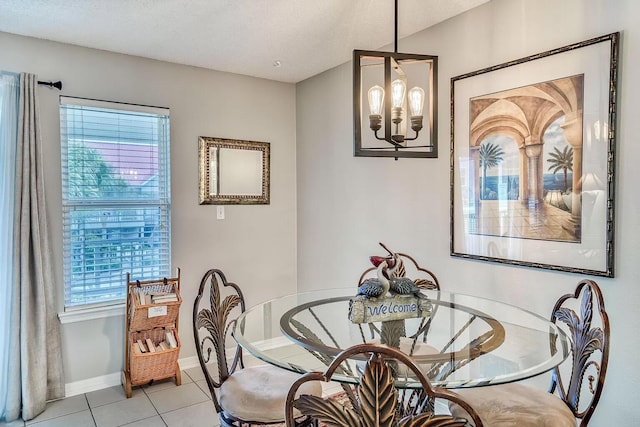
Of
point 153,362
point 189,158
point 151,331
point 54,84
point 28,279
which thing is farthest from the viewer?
point 189,158

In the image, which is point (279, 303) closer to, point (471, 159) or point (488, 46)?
point (471, 159)

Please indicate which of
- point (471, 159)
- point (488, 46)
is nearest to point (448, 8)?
point (488, 46)

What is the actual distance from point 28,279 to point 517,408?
112 inches

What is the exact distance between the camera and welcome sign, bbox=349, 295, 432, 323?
5.61ft

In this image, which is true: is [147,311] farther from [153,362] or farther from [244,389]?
[244,389]

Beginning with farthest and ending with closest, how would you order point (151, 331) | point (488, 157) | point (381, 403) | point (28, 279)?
point (151, 331) < point (28, 279) < point (488, 157) < point (381, 403)

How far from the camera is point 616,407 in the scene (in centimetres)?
180

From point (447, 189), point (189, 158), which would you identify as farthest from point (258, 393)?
point (189, 158)

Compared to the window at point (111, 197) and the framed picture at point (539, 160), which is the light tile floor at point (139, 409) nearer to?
the window at point (111, 197)

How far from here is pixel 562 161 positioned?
1.93m

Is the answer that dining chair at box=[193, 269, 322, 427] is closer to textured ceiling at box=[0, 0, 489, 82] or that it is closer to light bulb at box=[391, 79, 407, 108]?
light bulb at box=[391, 79, 407, 108]

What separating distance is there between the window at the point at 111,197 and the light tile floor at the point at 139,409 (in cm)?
65

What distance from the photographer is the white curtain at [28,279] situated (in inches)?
102

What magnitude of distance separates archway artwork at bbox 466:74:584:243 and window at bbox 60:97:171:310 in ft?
7.62
